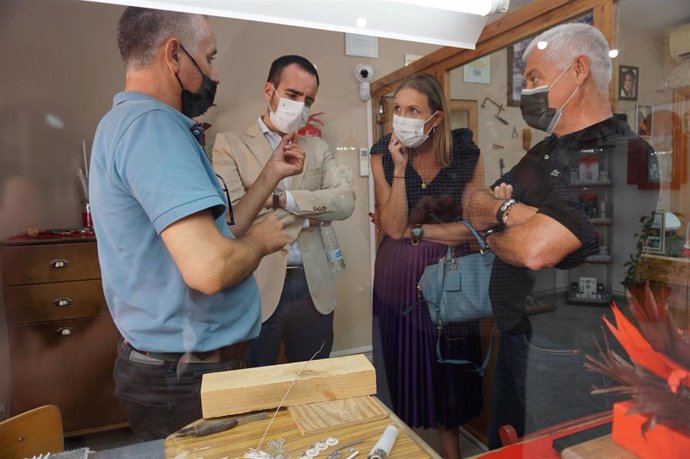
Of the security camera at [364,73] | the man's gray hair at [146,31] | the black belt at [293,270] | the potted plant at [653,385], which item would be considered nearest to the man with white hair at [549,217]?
the potted plant at [653,385]

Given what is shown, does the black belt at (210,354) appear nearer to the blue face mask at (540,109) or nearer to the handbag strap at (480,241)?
the handbag strap at (480,241)

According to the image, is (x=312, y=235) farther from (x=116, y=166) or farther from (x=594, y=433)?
(x=594, y=433)

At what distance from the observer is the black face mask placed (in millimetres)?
862

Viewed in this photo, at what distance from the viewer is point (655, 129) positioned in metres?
0.94

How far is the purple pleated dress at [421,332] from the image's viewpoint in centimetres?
116

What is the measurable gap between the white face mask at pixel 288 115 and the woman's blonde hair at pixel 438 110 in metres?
0.33

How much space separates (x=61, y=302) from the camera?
90cm

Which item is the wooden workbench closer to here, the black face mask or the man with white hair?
the man with white hair

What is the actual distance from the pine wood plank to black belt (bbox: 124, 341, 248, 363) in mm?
173

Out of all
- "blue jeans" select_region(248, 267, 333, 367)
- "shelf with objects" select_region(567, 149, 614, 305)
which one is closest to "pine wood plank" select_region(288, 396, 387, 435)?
"blue jeans" select_region(248, 267, 333, 367)

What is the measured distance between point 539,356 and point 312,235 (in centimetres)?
72

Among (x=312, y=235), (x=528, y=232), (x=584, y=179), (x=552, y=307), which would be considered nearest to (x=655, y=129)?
(x=584, y=179)

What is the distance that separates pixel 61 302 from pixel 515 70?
119 centimetres

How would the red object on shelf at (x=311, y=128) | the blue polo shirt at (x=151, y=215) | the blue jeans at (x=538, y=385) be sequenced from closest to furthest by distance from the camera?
the blue polo shirt at (x=151, y=215) < the red object on shelf at (x=311, y=128) < the blue jeans at (x=538, y=385)
